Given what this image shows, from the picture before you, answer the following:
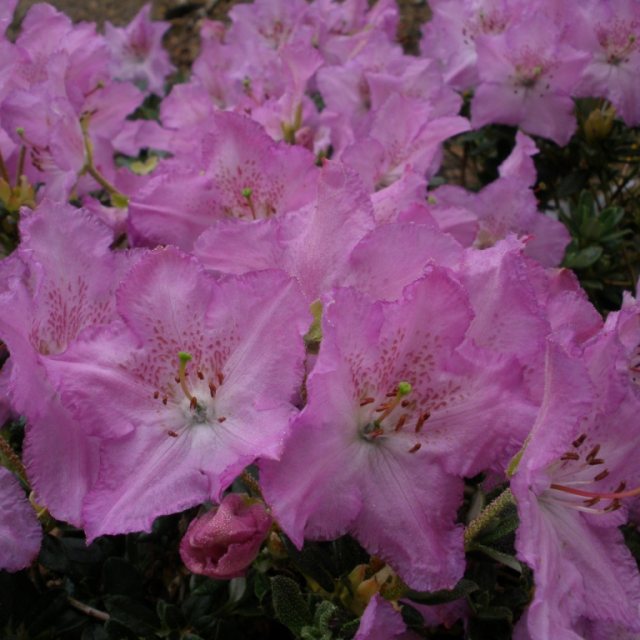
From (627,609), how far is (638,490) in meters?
0.15

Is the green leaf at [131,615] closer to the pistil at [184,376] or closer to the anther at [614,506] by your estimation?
the pistil at [184,376]

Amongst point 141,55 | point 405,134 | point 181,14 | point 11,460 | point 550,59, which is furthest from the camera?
point 181,14

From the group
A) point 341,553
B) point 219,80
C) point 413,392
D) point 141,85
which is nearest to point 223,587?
point 341,553

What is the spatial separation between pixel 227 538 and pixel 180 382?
0.20 m

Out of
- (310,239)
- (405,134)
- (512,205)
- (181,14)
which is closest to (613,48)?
(512,205)

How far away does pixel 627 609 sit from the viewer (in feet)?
3.19

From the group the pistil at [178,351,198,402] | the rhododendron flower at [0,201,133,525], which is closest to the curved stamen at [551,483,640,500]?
the pistil at [178,351,198,402]

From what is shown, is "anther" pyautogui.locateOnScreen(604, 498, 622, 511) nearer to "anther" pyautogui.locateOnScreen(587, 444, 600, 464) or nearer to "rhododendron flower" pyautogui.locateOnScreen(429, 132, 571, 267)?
"anther" pyautogui.locateOnScreen(587, 444, 600, 464)

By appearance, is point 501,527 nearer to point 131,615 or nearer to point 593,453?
point 593,453

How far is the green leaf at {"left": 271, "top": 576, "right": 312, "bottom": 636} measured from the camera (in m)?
1.02

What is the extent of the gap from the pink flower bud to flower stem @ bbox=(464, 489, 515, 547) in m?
0.24

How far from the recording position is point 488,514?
934 millimetres

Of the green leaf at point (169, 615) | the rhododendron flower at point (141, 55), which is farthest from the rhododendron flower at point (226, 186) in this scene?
the rhododendron flower at point (141, 55)

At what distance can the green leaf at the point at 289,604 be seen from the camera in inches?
40.0
